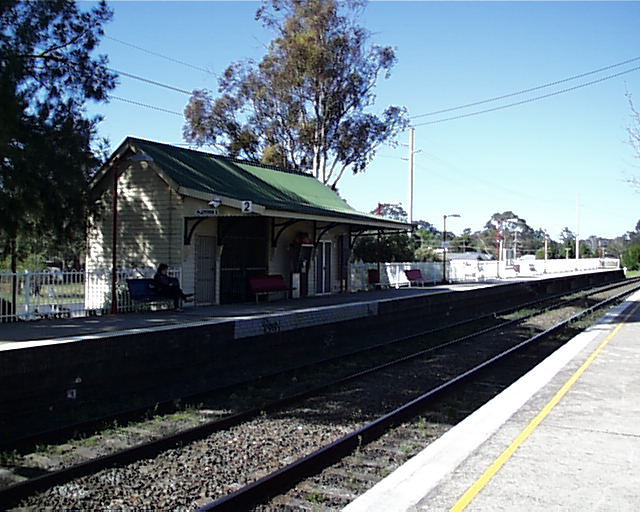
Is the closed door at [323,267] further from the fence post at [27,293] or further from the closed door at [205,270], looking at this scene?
the fence post at [27,293]

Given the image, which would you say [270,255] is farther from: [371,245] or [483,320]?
[371,245]

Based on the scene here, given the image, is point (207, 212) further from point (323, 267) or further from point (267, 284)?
point (323, 267)

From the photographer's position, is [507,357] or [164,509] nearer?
[164,509]

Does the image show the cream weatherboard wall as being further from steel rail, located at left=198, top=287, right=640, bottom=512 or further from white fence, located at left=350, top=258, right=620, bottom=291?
white fence, located at left=350, top=258, right=620, bottom=291

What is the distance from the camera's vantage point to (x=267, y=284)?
19.7m

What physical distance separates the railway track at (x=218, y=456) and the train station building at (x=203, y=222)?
744cm

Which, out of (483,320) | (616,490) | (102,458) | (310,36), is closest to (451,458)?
(616,490)

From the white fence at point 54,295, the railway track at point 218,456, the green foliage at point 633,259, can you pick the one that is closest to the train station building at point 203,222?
the white fence at point 54,295

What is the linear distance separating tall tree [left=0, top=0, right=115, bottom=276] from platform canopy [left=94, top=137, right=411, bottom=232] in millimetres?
2248

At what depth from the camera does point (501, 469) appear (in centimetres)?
543

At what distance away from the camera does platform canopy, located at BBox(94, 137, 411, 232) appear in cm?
1777

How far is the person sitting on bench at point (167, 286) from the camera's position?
15820mm

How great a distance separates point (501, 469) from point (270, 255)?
51.9 ft

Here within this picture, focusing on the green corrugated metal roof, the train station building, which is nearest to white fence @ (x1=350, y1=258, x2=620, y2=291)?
the green corrugated metal roof
